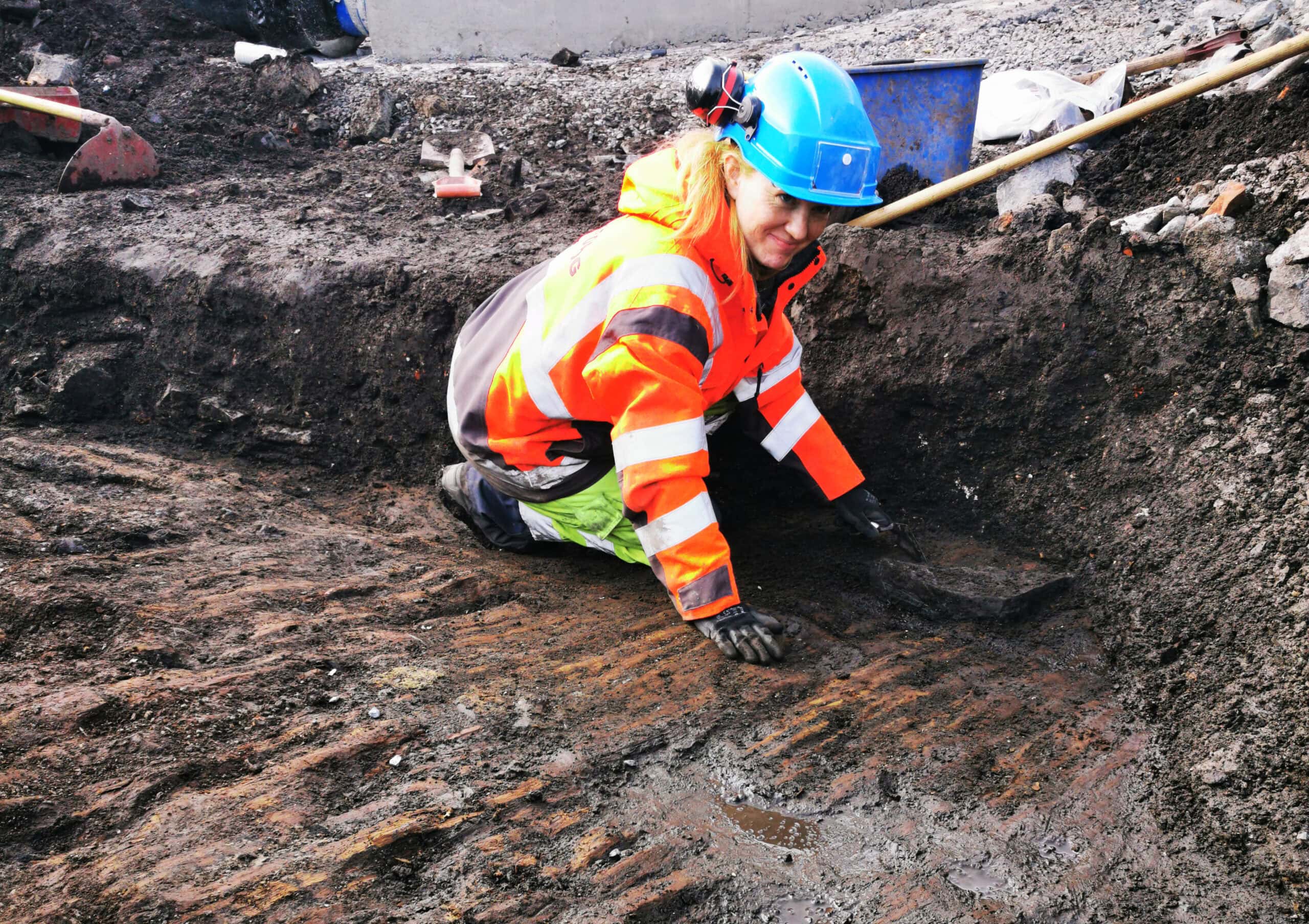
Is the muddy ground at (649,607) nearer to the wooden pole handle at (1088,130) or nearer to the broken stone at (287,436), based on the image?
the broken stone at (287,436)

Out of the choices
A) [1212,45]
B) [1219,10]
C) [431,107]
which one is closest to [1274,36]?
[1212,45]

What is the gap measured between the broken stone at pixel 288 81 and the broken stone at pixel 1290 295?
20.7 ft

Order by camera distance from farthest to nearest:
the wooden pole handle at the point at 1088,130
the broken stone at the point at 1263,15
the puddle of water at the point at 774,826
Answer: the broken stone at the point at 1263,15 → the wooden pole handle at the point at 1088,130 → the puddle of water at the point at 774,826

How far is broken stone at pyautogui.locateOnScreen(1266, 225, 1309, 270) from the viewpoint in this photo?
280cm

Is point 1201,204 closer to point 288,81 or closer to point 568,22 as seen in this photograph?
point 568,22

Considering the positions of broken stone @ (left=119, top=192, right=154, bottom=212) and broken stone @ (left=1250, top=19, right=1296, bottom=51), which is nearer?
broken stone @ (left=1250, top=19, right=1296, bottom=51)

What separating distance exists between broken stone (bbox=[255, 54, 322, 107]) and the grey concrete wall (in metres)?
0.93

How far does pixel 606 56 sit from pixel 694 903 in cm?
703

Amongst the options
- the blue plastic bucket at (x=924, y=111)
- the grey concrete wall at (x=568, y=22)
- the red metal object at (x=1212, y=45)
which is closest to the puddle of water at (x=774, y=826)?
the blue plastic bucket at (x=924, y=111)

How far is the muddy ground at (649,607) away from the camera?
1926mm

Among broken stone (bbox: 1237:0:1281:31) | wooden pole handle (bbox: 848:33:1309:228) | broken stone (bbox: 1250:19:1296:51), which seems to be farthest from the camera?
broken stone (bbox: 1237:0:1281:31)

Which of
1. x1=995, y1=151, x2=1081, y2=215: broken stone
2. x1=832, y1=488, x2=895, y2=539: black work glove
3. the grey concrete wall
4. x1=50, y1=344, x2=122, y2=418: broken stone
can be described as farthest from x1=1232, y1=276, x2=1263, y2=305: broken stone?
the grey concrete wall

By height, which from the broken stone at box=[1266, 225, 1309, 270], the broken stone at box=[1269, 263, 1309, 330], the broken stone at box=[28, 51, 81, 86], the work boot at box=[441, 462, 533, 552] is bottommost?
the work boot at box=[441, 462, 533, 552]

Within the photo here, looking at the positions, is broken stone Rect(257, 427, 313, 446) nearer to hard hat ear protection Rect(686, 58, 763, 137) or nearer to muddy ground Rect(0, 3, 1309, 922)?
muddy ground Rect(0, 3, 1309, 922)
